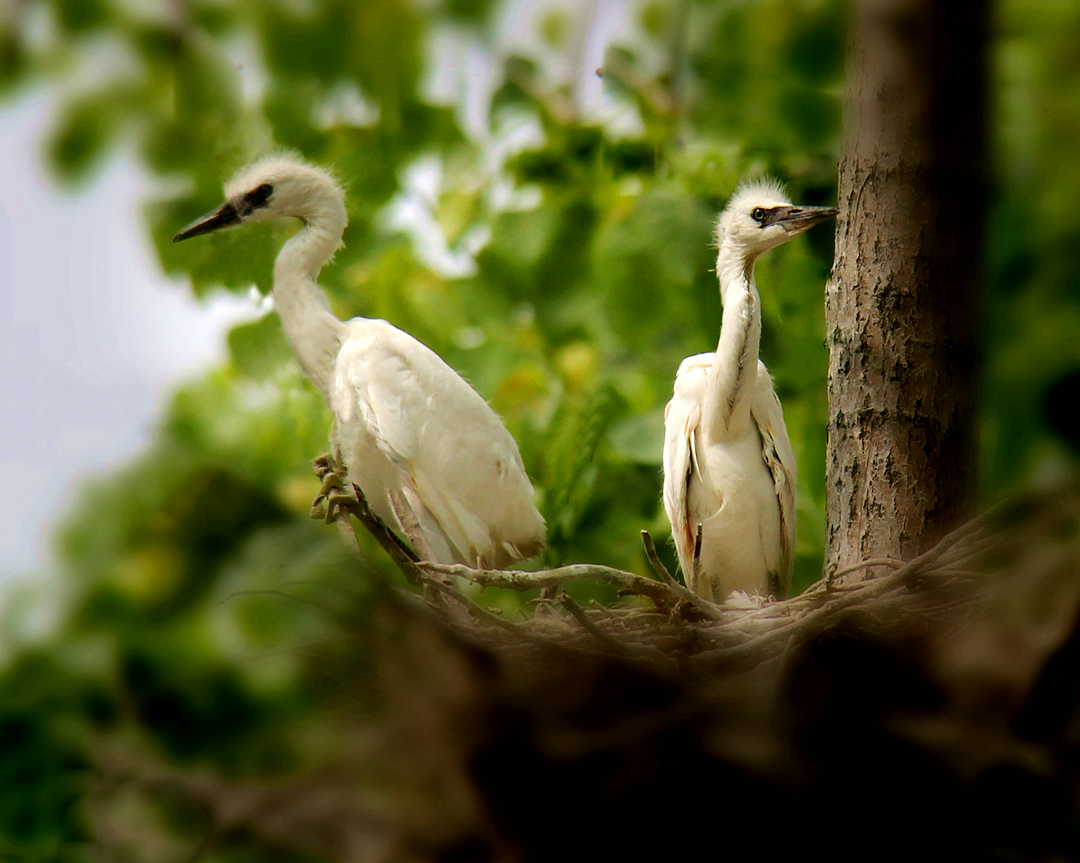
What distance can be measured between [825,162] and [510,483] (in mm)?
1239

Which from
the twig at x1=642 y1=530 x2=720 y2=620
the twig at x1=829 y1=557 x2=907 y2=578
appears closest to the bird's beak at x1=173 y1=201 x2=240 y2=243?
the twig at x1=642 y1=530 x2=720 y2=620

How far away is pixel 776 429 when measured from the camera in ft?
8.55

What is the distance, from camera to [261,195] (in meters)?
2.85

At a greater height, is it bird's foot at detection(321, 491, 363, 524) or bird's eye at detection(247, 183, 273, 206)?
bird's eye at detection(247, 183, 273, 206)

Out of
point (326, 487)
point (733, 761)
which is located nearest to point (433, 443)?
point (326, 487)

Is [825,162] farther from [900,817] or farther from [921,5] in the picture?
[900,817]

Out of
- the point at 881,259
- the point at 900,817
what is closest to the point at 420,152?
the point at 881,259

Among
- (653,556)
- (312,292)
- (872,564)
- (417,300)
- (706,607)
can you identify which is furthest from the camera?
(417,300)

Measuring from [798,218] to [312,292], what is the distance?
1.16m

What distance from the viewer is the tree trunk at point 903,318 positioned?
184 centimetres

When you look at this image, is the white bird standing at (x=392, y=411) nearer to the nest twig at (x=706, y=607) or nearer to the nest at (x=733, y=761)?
the nest twig at (x=706, y=607)

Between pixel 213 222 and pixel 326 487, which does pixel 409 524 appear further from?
pixel 213 222

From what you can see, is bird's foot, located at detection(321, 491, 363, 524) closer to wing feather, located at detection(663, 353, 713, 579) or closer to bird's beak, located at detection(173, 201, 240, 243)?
wing feather, located at detection(663, 353, 713, 579)

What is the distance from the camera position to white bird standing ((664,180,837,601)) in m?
2.51
